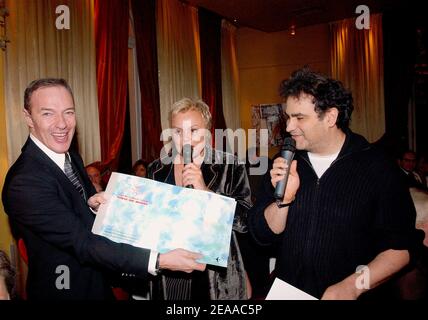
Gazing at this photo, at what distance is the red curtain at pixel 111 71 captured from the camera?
526 cm

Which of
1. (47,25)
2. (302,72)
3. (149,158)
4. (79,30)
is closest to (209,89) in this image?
(149,158)

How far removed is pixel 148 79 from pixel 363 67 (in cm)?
446

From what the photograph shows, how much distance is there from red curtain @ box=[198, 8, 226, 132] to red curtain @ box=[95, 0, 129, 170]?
225cm

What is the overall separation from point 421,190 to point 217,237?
3.83ft

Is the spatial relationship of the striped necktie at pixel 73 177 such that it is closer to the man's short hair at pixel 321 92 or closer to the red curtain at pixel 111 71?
the man's short hair at pixel 321 92

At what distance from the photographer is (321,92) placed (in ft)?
6.08

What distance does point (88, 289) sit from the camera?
5.98 feet

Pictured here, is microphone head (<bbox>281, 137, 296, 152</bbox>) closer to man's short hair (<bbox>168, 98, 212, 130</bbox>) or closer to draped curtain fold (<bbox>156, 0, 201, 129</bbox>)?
man's short hair (<bbox>168, 98, 212, 130</bbox>)

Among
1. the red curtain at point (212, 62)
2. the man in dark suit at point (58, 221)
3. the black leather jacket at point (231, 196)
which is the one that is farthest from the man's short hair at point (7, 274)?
the red curtain at point (212, 62)

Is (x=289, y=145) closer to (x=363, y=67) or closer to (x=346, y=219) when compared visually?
(x=346, y=219)

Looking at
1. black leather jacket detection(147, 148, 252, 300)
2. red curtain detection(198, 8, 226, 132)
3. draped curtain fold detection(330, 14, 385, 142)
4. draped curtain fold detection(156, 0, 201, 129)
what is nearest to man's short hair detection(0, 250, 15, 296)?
black leather jacket detection(147, 148, 252, 300)

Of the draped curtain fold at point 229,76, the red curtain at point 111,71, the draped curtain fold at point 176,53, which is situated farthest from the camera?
the draped curtain fold at point 229,76

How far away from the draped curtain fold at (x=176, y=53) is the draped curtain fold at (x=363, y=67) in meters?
2.98

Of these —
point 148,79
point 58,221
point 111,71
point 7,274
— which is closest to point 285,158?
point 58,221
